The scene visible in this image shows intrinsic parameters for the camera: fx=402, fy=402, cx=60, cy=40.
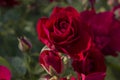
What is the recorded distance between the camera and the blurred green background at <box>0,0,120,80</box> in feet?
3.60

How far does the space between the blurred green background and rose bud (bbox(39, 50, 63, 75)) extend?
0.23m

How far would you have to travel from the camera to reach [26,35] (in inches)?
62.3

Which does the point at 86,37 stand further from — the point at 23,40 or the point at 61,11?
the point at 23,40

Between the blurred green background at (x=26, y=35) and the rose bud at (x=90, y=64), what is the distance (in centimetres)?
24

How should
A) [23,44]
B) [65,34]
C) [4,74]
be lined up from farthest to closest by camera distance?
[23,44] → [65,34] → [4,74]

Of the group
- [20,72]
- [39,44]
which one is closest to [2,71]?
Result: [20,72]

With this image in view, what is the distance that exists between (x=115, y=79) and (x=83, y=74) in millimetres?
394

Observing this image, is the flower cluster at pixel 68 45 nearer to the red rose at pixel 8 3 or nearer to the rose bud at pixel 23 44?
the rose bud at pixel 23 44

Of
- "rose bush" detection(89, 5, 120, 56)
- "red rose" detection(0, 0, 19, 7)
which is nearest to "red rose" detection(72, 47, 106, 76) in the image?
"rose bush" detection(89, 5, 120, 56)

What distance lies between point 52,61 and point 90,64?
0.09m

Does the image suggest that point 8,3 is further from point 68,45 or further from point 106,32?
point 68,45

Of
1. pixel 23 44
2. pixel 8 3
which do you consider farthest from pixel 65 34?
pixel 8 3

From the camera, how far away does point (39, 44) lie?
4.90ft

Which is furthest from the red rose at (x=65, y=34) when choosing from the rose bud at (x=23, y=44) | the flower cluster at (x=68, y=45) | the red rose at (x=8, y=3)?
the red rose at (x=8, y=3)
